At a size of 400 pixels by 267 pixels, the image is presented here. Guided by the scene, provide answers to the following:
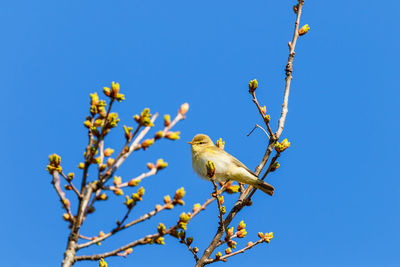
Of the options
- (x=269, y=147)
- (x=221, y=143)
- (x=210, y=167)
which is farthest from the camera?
(x=221, y=143)

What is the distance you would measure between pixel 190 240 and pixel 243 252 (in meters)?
0.83

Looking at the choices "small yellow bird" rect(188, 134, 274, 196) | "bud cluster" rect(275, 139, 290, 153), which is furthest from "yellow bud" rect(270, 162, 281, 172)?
"small yellow bird" rect(188, 134, 274, 196)

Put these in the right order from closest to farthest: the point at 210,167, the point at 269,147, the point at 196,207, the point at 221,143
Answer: the point at 196,207 → the point at 210,167 → the point at 269,147 → the point at 221,143

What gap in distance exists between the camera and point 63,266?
11.7 ft

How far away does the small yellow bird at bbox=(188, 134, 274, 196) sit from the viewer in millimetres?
7555

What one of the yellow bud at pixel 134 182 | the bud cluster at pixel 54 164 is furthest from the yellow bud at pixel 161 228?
the bud cluster at pixel 54 164

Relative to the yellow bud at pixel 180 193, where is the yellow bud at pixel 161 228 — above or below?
below

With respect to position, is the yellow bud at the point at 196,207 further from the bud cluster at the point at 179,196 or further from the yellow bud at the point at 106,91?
the yellow bud at the point at 106,91

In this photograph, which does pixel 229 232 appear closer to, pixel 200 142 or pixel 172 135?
pixel 172 135

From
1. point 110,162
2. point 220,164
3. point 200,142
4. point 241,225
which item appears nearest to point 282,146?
point 241,225

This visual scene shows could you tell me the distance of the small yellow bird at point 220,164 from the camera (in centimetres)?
755

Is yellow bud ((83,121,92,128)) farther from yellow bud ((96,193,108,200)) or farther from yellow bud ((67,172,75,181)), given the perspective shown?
yellow bud ((96,193,108,200))

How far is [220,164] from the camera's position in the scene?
8258 mm

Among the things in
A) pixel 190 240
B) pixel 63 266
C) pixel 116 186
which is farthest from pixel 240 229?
pixel 63 266
